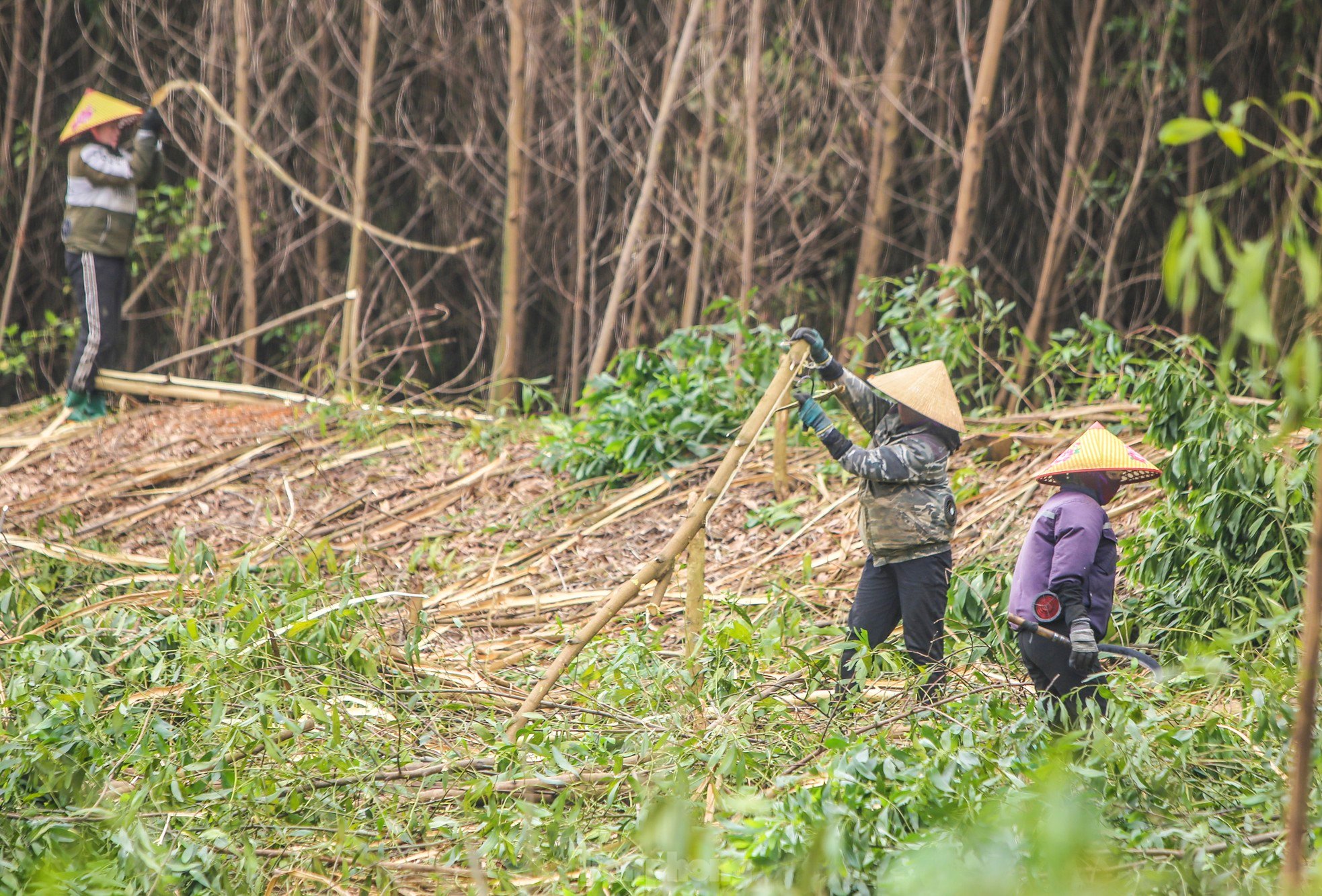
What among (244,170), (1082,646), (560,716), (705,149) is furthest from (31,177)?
(1082,646)

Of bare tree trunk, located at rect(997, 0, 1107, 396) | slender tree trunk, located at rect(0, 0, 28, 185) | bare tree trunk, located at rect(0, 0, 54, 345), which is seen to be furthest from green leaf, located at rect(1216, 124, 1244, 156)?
slender tree trunk, located at rect(0, 0, 28, 185)

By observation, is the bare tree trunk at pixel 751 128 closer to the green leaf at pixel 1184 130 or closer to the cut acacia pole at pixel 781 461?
the cut acacia pole at pixel 781 461

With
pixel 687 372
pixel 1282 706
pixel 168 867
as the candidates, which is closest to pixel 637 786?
pixel 168 867

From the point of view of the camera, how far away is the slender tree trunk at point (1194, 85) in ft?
30.7

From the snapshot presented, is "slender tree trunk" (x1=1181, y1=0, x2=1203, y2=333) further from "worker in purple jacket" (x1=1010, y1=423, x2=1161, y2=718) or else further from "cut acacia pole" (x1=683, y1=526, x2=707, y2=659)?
"cut acacia pole" (x1=683, y1=526, x2=707, y2=659)

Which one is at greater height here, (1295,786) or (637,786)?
(1295,786)

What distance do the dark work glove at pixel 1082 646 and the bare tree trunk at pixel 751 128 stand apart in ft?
18.6

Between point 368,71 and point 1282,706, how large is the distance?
902cm

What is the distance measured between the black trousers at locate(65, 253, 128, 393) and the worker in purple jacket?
22.2 ft

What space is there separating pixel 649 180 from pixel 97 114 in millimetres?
4045

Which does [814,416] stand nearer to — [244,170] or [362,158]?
[362,158]

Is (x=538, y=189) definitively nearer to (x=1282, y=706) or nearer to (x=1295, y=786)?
(x=1282, y=706)

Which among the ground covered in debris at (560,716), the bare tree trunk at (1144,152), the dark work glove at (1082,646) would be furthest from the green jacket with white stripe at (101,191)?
the bare tree trunk at (1144,152)

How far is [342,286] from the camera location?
11359 millimetres
